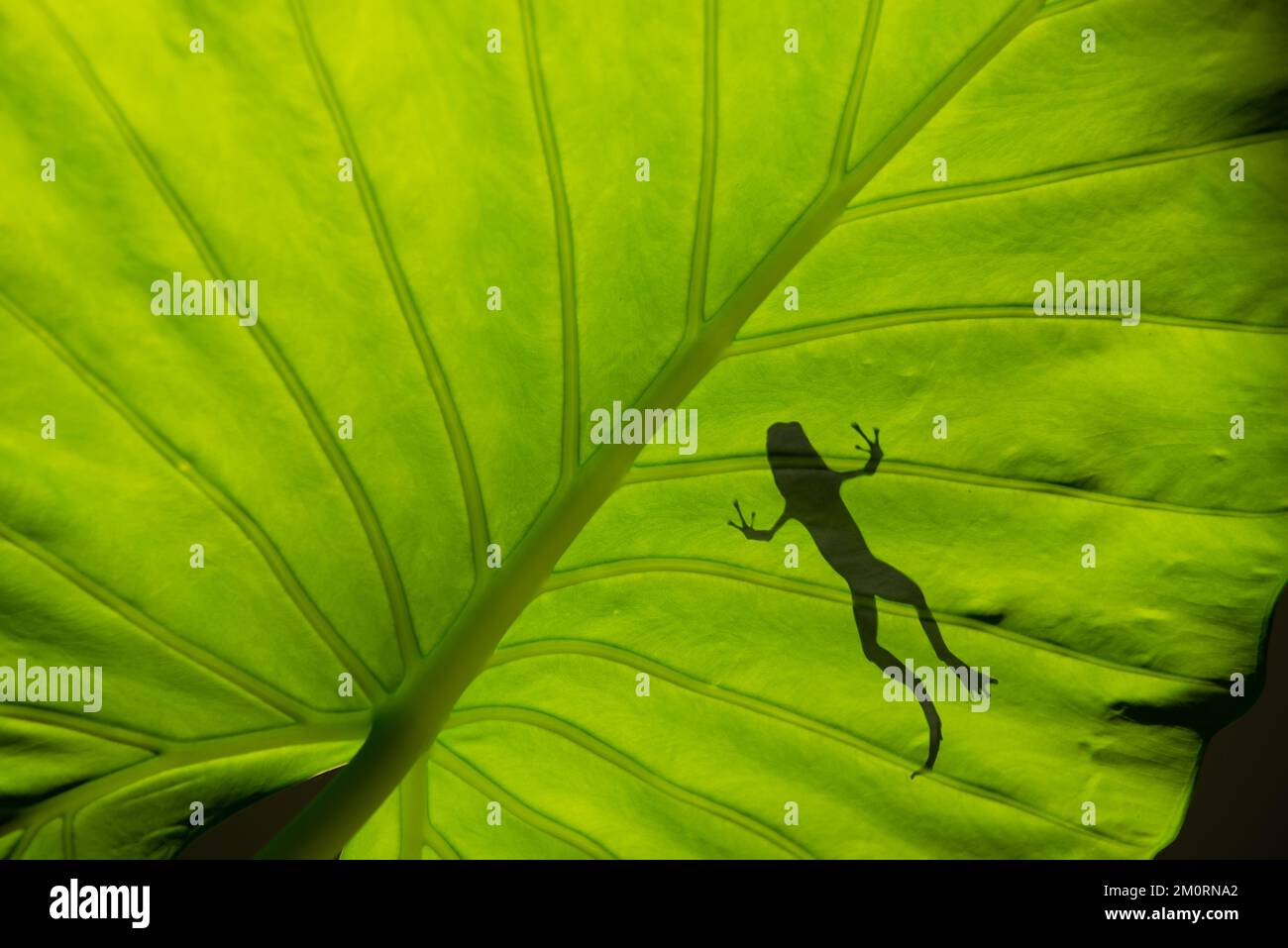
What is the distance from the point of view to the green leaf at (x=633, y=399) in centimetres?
72

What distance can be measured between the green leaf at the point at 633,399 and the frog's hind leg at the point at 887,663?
0.01 metres

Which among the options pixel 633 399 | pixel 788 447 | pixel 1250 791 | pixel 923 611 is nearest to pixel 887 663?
pixel 923 611

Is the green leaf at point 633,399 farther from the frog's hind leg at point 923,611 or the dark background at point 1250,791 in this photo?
the dark background at point 1250,791

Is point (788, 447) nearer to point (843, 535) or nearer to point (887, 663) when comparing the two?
point (843, 535)

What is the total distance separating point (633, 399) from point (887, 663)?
329 mm

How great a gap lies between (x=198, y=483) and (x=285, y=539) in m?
0.08

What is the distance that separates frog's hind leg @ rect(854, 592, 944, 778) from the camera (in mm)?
869

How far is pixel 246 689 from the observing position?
0.84 meters

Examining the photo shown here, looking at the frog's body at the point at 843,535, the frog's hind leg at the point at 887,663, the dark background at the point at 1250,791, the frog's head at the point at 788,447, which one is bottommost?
the dark background at the point at 1250,791

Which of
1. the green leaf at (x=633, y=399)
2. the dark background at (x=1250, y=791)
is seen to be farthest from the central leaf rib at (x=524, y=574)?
the dark background at (x=1250, y=791)

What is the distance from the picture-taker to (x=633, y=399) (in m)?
0.81
